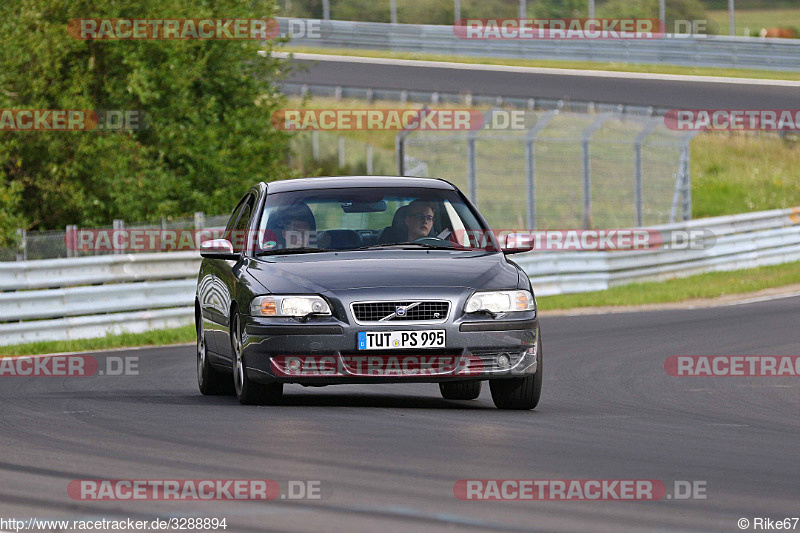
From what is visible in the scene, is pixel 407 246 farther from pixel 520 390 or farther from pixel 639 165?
pixel 639 165

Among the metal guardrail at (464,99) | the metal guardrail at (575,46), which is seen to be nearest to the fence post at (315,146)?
the metal guardrail at (464,99)

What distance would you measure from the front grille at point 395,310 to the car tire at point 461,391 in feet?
5.90

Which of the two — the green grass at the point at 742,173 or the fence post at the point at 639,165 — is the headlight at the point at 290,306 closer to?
the fence post at the point at 639,165

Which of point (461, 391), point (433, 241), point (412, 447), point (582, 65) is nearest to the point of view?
point (412, 447)

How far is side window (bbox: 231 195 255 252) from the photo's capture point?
10969 millimetres

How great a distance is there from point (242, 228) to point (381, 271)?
1.96 m

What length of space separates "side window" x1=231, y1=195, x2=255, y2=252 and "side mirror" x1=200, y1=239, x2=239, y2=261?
0.11 metres

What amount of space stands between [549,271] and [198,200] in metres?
6.72

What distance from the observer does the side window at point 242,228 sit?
36.0 feet

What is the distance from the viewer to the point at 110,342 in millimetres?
17875

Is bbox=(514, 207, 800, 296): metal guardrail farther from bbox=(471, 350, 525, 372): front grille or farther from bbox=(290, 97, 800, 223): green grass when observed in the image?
bbox=(471, 350, 525, 372): front grille

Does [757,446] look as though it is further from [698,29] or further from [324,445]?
[698,29]

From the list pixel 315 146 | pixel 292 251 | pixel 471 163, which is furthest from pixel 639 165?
pixel 292 251

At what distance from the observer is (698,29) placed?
160 feet
